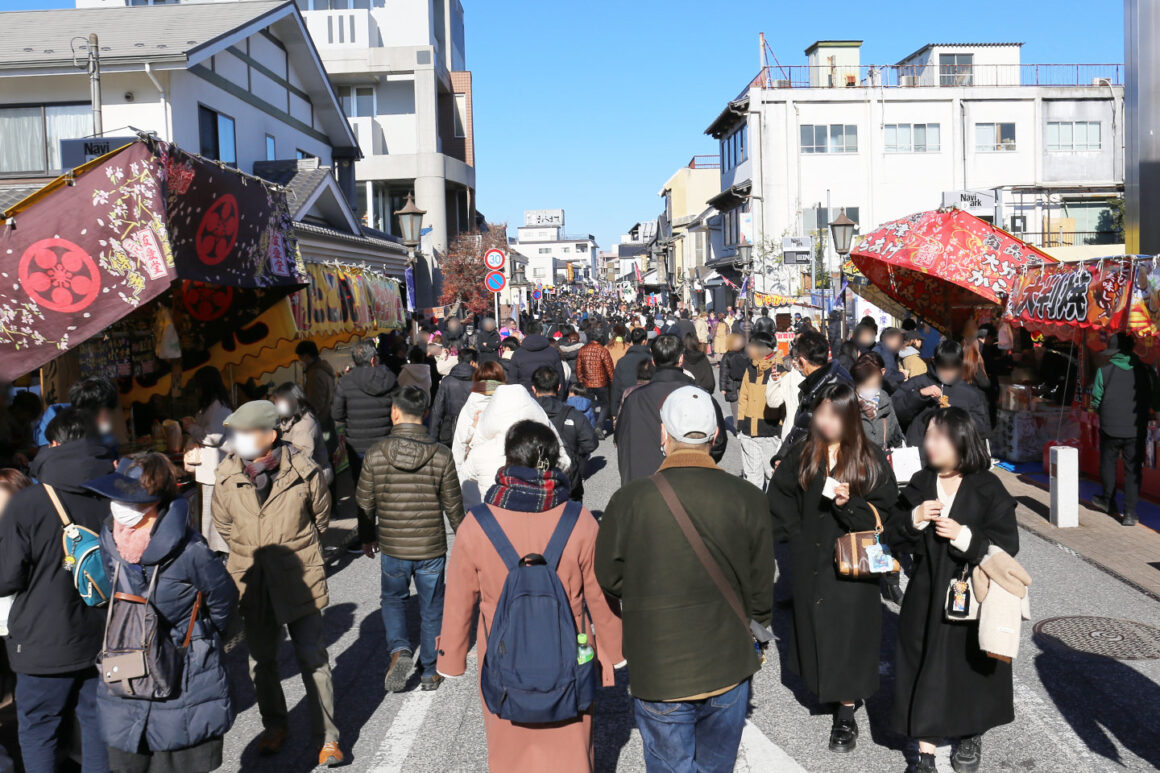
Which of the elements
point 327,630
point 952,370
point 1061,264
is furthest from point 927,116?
point 327,630

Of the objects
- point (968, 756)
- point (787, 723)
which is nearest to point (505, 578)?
point (787, 723)

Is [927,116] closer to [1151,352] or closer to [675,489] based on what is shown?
[1151,352]

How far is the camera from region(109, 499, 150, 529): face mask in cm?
382

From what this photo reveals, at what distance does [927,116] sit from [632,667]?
4297cm

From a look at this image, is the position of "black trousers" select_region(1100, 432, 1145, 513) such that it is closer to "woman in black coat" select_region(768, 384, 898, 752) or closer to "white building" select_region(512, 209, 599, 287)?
"woman in black coat" select_region(768, 384, 898, 752)

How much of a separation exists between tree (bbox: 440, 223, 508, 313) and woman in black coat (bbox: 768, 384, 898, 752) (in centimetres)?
2840

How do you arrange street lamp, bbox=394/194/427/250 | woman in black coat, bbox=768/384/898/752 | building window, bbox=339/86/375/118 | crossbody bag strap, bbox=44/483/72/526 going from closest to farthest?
crossbody bag strap, bbox=44/483/72/526 → woman in black coat, bbox=768/384/898/752 → street lamp, bbox=394/194/427/250 → building window, bbox=339/86/375/118

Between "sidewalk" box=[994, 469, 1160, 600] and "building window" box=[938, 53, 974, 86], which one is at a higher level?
"building window" box=[938, 53, 974, 86]

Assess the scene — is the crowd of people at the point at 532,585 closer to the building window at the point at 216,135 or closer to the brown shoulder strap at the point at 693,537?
the brown shoulder strap at the point at 693,537

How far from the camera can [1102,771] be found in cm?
464

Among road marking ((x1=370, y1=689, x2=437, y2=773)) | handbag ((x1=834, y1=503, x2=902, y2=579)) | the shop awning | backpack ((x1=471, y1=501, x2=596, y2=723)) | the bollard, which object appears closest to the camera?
backpack ((x1=471, y1=501, x2=596, y2=723))

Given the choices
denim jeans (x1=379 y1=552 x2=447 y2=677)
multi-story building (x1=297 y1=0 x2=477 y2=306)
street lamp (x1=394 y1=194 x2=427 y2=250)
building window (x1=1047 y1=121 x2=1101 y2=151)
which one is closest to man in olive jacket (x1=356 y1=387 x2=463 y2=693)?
Result: denim jeans (x1=379 y1=552 x2=447 y2=677)

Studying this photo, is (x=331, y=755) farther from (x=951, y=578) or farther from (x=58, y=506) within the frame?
(x=951, y=578)

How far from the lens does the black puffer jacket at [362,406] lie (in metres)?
9.41
